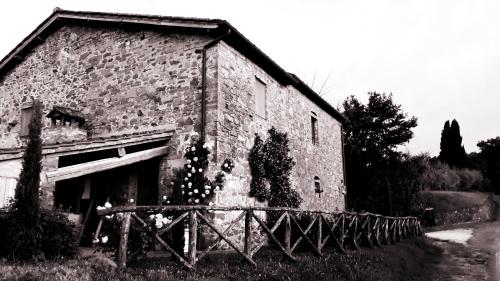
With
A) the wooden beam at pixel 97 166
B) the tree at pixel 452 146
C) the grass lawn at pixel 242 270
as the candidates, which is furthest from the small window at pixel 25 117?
the tree at pixel 452 146

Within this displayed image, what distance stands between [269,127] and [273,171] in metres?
1.53

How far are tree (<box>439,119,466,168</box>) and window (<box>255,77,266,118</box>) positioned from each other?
1511 inches

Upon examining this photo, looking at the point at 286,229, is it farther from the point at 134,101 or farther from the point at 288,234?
the point at 134,101

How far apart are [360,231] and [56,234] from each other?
8.10 metres

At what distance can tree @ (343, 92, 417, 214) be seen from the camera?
2502 cm

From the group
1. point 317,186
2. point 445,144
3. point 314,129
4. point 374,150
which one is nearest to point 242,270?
point 317,186

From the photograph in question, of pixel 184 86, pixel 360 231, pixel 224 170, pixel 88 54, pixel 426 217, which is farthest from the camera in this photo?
pixel 426 217

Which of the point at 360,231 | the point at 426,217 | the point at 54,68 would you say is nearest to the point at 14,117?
the point at 54,68

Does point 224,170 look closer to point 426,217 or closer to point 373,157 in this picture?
point 373,157

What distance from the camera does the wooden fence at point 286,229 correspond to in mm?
6039

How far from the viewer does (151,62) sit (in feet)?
37.4

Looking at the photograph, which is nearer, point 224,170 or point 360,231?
point 224,170

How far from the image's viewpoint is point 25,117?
13.6 m

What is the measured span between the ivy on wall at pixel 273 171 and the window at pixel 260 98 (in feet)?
2.17
